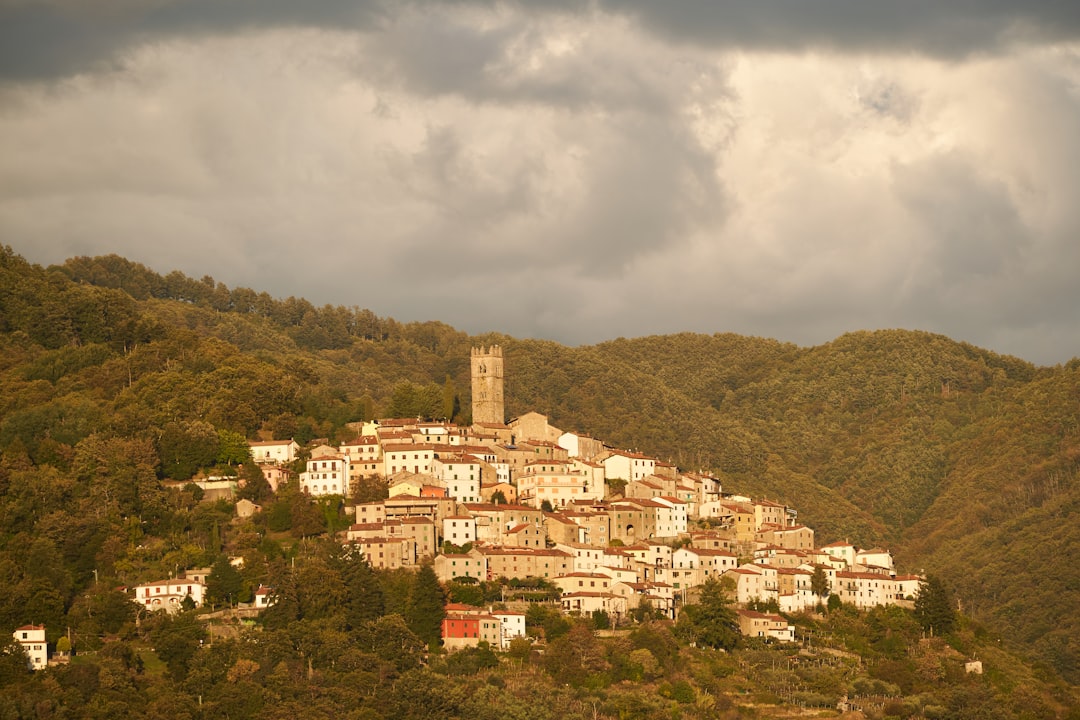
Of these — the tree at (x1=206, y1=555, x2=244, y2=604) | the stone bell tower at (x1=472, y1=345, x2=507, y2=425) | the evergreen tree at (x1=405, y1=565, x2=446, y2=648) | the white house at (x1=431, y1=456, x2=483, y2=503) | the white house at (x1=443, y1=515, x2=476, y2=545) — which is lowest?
the evergreen tree at (x1=405, y1=565, x2=446, y2=648)

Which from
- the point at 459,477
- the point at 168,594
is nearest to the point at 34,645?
the point at 168,594

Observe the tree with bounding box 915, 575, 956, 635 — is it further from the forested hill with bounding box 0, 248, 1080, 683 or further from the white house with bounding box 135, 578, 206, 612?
the white house with bounding box 135, 578, 206, 612

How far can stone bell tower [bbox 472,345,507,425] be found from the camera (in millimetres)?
89500

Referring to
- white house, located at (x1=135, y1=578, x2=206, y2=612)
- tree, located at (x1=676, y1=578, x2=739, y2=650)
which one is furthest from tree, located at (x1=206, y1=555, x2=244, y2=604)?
tree, located at (x1=676, y1=578, x2=739, y2=650)

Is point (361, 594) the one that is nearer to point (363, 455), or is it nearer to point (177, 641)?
point (177, 641)

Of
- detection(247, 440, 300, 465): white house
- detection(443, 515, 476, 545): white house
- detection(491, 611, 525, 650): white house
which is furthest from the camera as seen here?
detection(247, 440, 300, 465): white house

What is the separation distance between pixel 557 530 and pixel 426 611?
33.9 feet

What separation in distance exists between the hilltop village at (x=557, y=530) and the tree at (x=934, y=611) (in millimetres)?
1180

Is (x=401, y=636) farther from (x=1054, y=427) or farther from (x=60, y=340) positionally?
(x=1054, y=427)

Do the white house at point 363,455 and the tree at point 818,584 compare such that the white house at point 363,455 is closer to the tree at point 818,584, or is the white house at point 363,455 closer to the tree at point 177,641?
the tree at point 177,641

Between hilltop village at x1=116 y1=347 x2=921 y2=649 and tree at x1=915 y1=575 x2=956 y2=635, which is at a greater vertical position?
hilltop village at x1=116 y1=347 x2=921 y2=649

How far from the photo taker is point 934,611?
75.5 metres

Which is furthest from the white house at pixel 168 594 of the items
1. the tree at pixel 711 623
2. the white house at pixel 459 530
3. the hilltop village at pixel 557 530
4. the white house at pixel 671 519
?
the white house at pixel 671 519

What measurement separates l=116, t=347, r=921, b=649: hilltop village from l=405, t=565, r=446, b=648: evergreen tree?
47 cm
